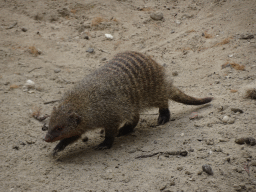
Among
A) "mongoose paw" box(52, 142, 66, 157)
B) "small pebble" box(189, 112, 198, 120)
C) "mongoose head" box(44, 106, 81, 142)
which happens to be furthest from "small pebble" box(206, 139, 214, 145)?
"mongoose paw" box(52, 142, 66, 157)

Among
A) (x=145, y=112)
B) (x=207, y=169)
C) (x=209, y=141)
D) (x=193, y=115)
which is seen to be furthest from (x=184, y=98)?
(x=207, y=169)

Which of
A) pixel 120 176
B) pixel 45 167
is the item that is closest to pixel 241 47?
pixel 120 176

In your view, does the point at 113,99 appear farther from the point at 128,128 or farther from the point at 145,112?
the point at 145,112

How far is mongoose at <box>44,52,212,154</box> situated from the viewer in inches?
120

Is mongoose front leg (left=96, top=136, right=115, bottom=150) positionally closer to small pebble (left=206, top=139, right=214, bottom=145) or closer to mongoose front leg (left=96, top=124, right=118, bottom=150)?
mongoose front leg (left=96, top=124, right=118, bottom=150)

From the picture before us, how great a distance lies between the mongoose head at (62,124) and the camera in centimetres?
294

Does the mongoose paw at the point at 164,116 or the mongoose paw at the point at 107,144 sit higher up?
the mongoose paw at the point at 164,116

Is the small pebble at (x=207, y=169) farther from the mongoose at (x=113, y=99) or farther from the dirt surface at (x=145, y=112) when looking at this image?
the mongoose at (x=113, y=99)

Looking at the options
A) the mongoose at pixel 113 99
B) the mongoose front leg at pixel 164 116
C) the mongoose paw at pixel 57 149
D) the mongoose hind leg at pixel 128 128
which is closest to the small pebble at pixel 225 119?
the mongoose at pixel 113 99

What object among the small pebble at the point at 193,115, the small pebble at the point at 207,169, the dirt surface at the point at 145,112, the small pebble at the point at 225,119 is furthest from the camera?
the small pebble at the point at 193,115

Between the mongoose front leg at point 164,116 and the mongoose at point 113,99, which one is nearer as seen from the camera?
the mongoose at point 113,99

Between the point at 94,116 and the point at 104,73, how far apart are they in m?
0.61

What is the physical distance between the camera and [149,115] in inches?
175

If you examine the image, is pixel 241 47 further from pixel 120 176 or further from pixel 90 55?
pixel 120 176
